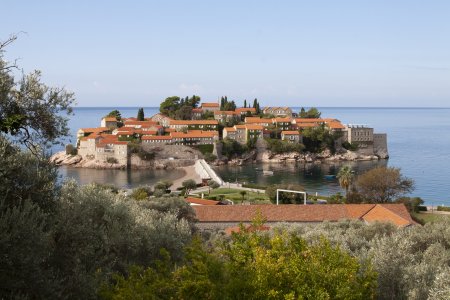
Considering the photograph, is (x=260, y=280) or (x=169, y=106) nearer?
(x=260, y=280)

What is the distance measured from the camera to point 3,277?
21.4 ft

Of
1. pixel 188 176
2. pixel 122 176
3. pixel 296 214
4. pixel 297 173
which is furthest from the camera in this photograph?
pixel 297 173

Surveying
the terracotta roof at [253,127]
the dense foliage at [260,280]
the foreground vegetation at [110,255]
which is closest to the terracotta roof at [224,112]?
the terracotta roof at [253,127]

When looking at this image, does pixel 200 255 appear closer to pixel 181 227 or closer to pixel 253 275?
pixel 253 275

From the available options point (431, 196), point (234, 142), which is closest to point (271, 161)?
point (234, 142)

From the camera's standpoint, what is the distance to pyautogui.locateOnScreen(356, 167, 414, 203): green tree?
4078 centimetres

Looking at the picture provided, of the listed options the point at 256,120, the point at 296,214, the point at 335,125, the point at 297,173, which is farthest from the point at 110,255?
the point at 335,125

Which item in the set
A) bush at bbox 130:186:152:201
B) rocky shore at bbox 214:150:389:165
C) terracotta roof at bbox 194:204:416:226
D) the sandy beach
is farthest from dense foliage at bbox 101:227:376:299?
rocky shore at bbox 214:150:389:165

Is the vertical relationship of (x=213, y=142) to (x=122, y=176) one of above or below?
above

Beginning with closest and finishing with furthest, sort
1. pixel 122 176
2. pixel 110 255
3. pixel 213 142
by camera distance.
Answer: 1. pixel 110 255
2. pixel 122 176
3. pixel 213 142

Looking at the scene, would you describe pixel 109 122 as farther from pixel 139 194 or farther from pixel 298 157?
pixel 139 194

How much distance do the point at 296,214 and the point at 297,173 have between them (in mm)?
43175

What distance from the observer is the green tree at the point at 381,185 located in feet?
134

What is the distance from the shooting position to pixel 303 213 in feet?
91.9
